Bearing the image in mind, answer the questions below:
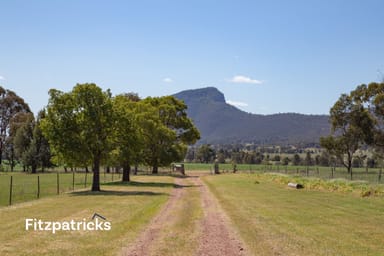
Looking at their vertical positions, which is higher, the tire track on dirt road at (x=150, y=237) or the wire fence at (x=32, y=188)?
the tire track on dirt road at (x=150, y=237)

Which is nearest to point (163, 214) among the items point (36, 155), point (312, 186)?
point (312, 186)

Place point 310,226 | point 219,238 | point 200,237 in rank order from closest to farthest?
point 219,238 → point 200,237 → point 310,226

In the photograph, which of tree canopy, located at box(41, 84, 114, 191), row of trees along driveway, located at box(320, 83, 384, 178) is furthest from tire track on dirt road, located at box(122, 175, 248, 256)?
row of trees along driveway, located at box(320, 83, 384, 178)

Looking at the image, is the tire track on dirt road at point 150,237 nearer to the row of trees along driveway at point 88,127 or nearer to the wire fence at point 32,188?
the wire fence at point 32,188

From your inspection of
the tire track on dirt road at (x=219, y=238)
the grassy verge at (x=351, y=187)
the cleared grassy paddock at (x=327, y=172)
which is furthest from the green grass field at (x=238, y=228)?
the cleared grassy paddock at (x=327, y=172)

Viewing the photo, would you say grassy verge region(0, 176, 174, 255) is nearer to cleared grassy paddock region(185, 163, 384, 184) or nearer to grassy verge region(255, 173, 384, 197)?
grassy verge region(255, 173, 384, 197)

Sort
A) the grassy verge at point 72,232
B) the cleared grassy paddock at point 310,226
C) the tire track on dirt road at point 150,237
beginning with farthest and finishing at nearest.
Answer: the cleared grassy paddock at point 310,226 < the grassy verge at point 72,232 < the tire track on dirt road at point 150,237

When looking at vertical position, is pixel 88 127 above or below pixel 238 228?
above

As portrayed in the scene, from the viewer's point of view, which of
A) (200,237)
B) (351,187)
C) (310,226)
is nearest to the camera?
(200,237)

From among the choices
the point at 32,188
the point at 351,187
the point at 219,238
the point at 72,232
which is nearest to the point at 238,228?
the point at 219,238

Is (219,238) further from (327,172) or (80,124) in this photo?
(327,172)

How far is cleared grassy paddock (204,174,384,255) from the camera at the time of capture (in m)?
13.0

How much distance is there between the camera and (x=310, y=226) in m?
17.2

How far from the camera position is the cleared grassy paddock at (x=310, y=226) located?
13.0m
